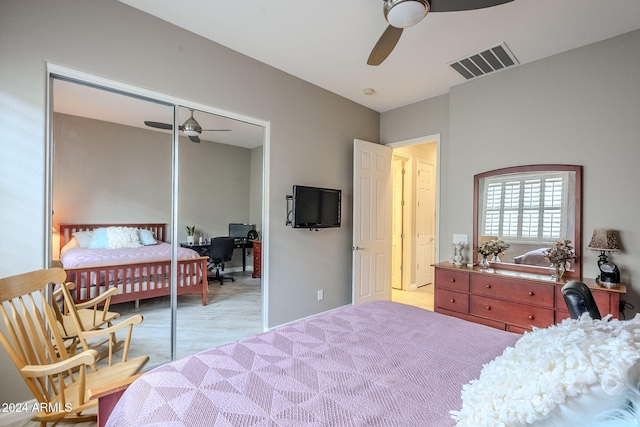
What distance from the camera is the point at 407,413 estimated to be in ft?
3.05

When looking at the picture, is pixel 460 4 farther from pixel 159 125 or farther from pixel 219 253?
pixel 219 253

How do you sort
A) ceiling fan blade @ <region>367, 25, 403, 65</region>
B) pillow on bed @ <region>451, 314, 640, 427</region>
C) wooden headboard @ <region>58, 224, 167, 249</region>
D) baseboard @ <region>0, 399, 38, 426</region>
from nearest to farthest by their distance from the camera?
pillow on bed @ <region>451, 314, 640, 427</region>, baseboard @ <region>0, 399, 38, 426</region>, ceiling fan blade @ <region>367, 25, 403, 65</region>, wooden headboard @ <region>58, 224, 167, 249</region>

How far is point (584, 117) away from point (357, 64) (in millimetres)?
2183

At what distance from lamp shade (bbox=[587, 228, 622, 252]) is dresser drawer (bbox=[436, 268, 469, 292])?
3.37 ft

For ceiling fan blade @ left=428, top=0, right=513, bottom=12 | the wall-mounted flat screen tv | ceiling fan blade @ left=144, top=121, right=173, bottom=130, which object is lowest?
the wall-mounted flat screen tv

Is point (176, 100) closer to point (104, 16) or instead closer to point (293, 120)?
point (104, 16)

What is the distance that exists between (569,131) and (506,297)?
65.8 inches

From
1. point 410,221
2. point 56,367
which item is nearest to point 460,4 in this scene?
point 56,367

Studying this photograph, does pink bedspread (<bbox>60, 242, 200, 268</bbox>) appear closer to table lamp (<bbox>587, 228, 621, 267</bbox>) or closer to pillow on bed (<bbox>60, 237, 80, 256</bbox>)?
pillow on bed (<bbox>60, 237, 80, 256</bbox>)

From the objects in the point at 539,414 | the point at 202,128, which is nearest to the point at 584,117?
the point at 539,414

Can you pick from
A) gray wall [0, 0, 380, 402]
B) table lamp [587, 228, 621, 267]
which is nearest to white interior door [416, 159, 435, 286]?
gray wall [0, 0, 380, 402]

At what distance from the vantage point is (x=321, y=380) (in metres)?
1.12

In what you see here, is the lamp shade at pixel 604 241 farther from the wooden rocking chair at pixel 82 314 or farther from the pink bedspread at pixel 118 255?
the wooden rocking chair at pixel 82 314

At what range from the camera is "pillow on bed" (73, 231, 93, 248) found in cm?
220
